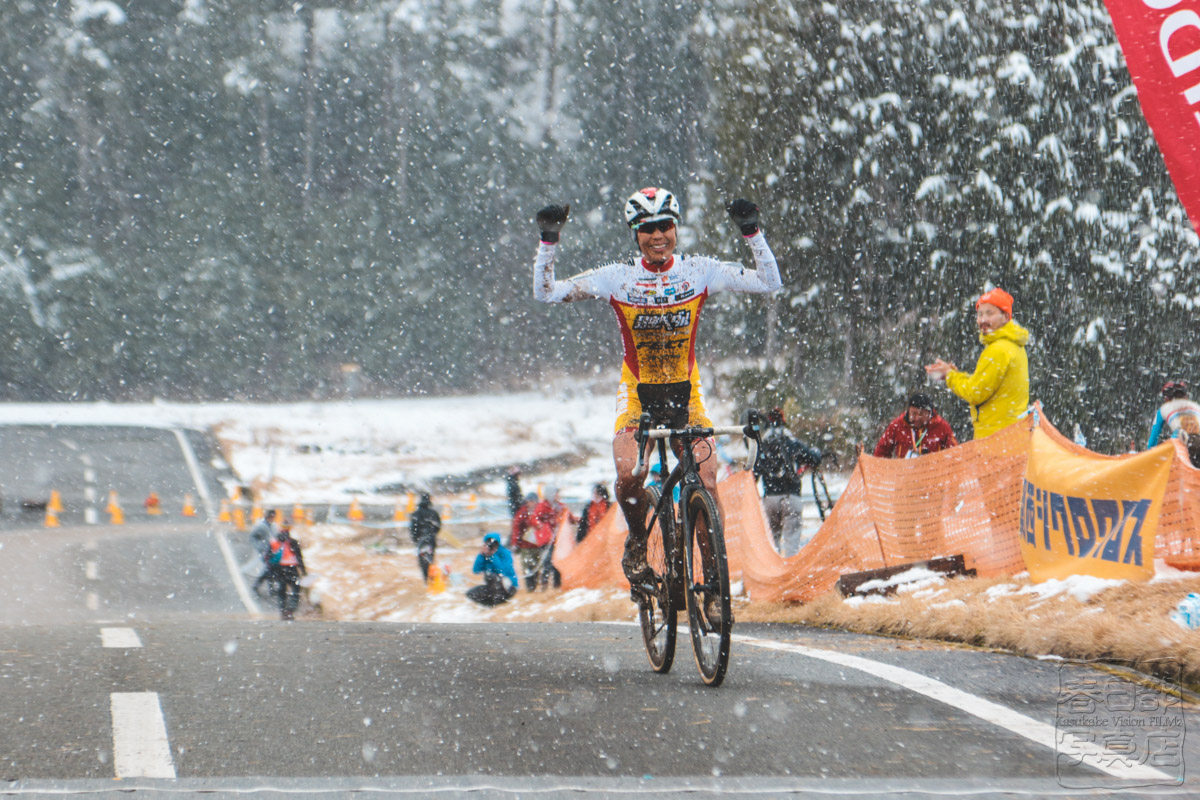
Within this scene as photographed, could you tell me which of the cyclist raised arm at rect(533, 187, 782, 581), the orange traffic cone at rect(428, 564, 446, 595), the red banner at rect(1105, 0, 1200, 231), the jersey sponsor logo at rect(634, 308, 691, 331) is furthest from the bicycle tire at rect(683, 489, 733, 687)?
the orange traffic cone at rect(428, 564, 446, 595)

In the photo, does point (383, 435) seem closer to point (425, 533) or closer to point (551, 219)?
point (425, 533)

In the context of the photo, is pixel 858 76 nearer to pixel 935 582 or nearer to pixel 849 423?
pixel 849 423

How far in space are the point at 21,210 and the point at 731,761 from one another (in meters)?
63.7

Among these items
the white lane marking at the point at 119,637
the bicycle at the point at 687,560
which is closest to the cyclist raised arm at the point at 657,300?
the bicycle at the point at 687,560

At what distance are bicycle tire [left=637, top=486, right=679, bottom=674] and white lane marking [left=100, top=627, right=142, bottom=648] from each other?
2669 mm

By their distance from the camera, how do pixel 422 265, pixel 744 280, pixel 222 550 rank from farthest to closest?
1. pixel 422 265
2. pixel 222 550
3. pixel 744 280

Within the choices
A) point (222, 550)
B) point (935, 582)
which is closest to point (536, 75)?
point (222, 550)

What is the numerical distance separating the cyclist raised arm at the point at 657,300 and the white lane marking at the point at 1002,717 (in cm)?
122

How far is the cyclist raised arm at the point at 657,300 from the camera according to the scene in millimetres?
5855

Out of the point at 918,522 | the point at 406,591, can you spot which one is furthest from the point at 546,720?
the point at 406,591

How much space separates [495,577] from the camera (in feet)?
53.6

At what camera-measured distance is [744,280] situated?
6.00 meters

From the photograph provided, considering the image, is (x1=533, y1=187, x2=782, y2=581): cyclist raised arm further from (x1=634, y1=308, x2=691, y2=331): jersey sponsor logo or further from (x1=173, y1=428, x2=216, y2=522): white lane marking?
(x1=173, y1=428, x2=216, y2=522): white lane marking

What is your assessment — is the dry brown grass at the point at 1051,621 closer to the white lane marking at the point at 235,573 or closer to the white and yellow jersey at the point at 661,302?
the white and yellow jersey at the point at 661,302
